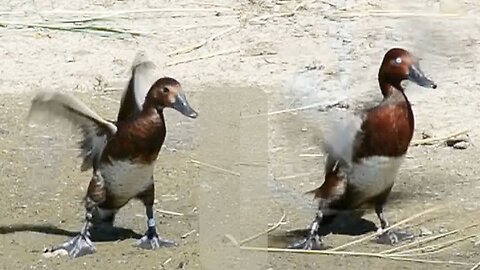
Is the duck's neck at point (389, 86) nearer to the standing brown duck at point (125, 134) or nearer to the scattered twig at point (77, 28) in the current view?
the standing brown duck at point (125, 134)

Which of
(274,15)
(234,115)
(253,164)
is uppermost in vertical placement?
(234,115)

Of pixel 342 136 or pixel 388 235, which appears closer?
pixel 342 136

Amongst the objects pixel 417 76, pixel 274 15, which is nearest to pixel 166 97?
pixel 417 76

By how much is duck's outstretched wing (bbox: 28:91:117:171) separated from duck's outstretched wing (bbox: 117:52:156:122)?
0.17 feet

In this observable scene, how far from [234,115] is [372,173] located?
1.44ft

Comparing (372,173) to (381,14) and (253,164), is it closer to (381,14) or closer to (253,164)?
(253,164)

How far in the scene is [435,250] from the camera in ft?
11.3

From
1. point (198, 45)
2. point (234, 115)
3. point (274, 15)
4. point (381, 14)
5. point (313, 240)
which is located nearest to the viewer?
point (313, 240)

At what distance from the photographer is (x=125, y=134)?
315cm

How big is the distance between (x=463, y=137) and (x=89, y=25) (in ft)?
5.88

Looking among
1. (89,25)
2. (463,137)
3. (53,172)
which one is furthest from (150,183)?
(89,25)

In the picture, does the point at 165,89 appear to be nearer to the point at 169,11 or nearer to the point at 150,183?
the point at 150,183

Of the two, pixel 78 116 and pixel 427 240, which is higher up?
→ pixel 78 116

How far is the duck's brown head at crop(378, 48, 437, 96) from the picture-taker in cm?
313
